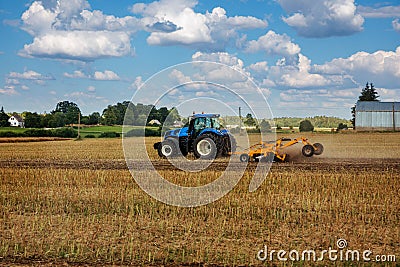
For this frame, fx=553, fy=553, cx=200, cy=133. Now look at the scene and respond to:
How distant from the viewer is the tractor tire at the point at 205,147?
20.9m

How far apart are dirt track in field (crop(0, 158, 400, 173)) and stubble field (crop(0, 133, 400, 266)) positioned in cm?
215

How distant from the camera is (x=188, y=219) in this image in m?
11.2

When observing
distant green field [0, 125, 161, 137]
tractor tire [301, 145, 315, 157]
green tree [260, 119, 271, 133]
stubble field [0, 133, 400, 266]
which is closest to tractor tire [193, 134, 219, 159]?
green tree [260, 119, 271, 133]

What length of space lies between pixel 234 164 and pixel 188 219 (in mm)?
10081

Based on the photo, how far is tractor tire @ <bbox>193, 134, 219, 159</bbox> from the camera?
20938 mm

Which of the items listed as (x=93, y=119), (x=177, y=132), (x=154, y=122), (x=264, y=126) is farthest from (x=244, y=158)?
(x=93, y=119)

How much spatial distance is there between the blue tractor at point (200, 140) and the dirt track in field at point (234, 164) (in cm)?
51

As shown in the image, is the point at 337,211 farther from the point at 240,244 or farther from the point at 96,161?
the point at 96,161

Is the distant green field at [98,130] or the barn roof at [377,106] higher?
the barn roof at [377,106]

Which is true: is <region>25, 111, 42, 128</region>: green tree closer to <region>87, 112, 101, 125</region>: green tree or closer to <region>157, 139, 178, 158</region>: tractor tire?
<region>87, 112, 101, 125</region>: green tree

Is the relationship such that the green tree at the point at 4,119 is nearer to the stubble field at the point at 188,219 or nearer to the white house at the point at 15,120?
the white house at the point at 15,120

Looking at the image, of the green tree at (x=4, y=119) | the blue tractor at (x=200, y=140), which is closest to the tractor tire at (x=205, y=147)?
the blue tractor at (x=200, y=140)

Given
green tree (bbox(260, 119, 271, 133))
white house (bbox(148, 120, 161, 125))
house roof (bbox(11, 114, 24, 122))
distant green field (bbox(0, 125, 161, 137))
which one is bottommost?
green tree (bbox(260, 119, 271, 133))

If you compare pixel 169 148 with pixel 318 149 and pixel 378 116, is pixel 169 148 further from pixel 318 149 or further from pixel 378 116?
pixel 378 116
